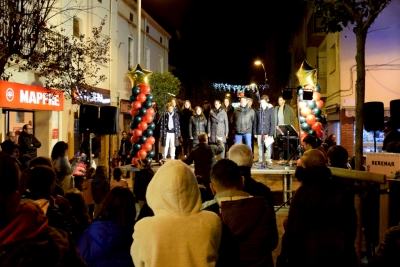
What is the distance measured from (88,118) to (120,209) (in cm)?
801

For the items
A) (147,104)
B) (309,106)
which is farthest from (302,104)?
(147,104)

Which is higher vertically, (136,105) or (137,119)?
(136,105)

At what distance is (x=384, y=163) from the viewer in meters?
6.97

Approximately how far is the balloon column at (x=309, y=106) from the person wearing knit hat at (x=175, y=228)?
1062 cm

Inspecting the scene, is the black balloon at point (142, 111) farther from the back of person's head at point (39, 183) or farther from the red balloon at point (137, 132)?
the back of person's head at point (39, 183)

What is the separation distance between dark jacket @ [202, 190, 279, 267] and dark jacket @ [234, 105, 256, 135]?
37.1 ft

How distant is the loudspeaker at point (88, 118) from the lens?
11080 mm

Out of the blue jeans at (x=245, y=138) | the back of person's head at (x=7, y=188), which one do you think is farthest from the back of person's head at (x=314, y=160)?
the blue jeans at (x=245, y=138)

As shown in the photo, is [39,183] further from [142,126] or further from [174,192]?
[142,126]

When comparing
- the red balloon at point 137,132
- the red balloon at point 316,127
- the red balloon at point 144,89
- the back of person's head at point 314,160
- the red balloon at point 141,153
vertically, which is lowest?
the red balloon at point 141,153

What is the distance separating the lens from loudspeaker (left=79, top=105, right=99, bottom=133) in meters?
11.1

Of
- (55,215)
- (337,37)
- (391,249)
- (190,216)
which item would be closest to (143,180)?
(55,215)

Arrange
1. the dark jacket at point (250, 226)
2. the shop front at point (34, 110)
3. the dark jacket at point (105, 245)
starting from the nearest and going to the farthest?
the dark jacket at point (105, 245) < the dark jacket at point (250, 226) < the shop front at point (34, 110)

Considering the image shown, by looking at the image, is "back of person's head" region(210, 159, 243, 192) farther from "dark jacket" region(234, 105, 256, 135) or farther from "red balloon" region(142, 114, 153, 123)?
"dark jacket" region(234, 105, 256, 135)
